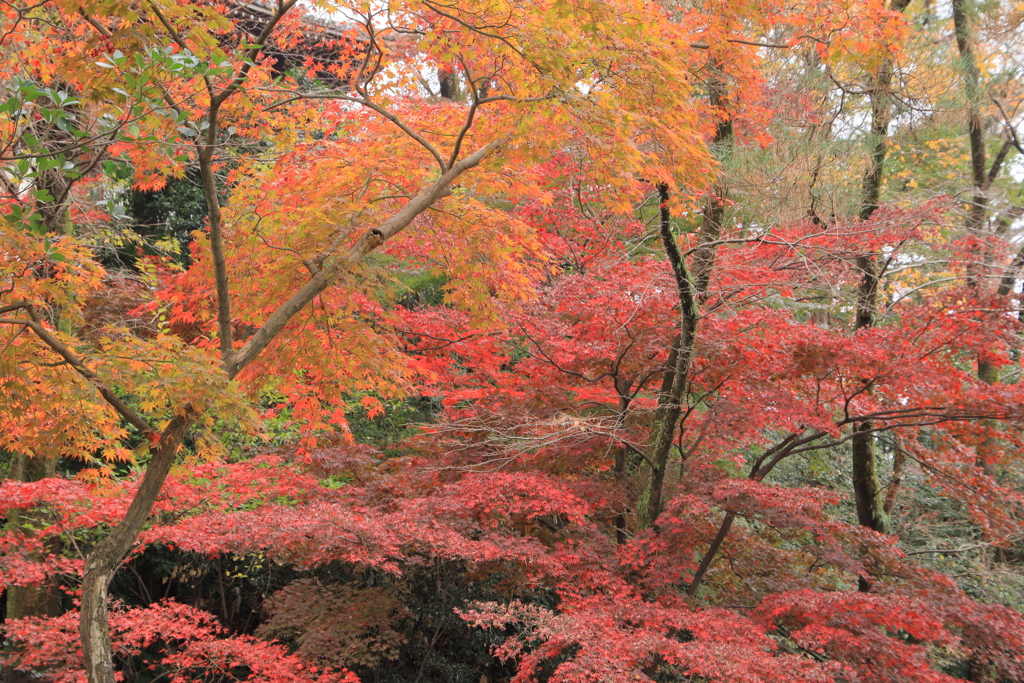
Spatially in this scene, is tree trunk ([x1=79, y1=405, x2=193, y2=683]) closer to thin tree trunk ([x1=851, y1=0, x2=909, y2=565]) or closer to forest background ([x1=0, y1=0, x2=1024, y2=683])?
forest background ([x1=0, y1=0, x2=1024, y2=683])

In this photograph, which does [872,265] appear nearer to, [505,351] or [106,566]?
[505,351]

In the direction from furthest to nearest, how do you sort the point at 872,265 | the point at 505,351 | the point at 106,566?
the point at 505,351
the point at 872,265
the point at 106,566

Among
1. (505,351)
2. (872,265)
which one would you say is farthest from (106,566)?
(872,265)

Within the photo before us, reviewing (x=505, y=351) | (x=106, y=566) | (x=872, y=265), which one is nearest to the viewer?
(x=106, y=566)

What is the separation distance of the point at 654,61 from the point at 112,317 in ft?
23.2

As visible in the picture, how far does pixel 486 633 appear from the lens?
24.9 feet

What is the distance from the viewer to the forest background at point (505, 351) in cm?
391

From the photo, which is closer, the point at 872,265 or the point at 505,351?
the point at 872,265

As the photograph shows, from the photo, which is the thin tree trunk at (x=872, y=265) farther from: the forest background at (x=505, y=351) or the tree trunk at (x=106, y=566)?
the tree trunk at (x=106, y=566)

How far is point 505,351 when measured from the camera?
7930 millimetres

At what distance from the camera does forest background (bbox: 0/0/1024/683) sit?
12.8ft

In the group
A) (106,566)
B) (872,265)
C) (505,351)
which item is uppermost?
(872,265)

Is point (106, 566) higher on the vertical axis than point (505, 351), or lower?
lower

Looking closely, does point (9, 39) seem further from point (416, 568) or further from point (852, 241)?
point (852, 241)
